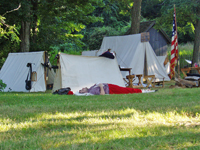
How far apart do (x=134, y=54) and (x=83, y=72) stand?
3606 mm

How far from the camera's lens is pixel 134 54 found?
41.4ft

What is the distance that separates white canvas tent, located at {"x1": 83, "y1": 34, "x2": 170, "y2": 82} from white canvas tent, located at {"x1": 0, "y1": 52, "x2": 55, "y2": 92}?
315 centimetres

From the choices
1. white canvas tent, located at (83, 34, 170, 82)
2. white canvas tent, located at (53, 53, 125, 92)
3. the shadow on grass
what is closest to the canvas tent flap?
white canvas tent, located at (83, 34, 170, 82)

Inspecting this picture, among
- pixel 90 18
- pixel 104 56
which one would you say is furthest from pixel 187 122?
pixel 90 18

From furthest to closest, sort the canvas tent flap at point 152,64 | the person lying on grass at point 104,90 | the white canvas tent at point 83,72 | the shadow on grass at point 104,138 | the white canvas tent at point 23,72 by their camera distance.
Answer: the canvas tent flap at point 152,64 < the white canvas tent at point 23,72 < the white canvas tent at point 83,72 < the person lying on grass at point 104,90 < the shadow on grass at point 104,138

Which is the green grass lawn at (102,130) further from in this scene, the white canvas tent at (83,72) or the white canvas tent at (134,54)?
the white canvas tent at (134,54)

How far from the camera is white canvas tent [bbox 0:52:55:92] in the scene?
11.1 meters

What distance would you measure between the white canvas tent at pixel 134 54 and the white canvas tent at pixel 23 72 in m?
3.15

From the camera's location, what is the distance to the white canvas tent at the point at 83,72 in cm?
957

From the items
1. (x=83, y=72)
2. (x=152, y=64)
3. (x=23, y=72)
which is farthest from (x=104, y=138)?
(x=152, y=64)

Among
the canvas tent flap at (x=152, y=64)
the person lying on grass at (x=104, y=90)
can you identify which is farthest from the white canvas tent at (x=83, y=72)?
the canvas tent flap at (x=152, y=64)

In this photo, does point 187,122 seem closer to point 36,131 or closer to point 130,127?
point 130,127

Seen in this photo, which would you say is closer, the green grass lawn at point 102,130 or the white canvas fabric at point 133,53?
the green grass lawn at point 102,130

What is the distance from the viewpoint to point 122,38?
13.3 meters
